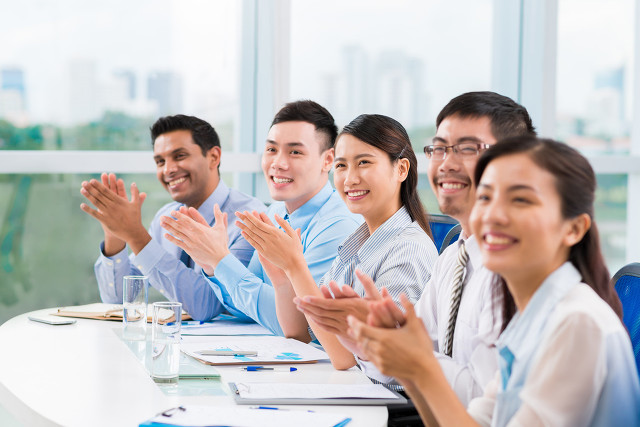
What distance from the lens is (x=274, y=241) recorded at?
6.56 ft

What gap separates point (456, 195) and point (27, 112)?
2583mm

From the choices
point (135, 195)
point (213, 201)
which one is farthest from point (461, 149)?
point (213, 201)

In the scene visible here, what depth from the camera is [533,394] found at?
1100 mm

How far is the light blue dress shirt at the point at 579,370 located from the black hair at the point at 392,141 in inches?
40.9

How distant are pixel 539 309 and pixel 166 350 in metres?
0.84

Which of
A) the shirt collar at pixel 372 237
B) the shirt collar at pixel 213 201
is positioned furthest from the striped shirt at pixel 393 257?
the shirt collar at pixel 213 201

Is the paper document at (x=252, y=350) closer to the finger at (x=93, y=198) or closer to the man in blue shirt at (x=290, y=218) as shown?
the man in blue shirt at (x=290, y=218)

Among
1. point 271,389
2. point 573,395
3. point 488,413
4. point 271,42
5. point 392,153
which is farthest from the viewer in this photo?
point 271,42

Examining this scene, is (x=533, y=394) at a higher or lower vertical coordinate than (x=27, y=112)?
lower

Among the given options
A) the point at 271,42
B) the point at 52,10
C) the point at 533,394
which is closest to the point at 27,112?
the point at 52,10

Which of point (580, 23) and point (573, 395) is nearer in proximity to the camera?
point (573, 395)

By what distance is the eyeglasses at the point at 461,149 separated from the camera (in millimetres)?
1680

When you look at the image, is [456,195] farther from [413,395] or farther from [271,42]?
[271,42]

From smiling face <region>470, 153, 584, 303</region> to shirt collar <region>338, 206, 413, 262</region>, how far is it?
0.86m
